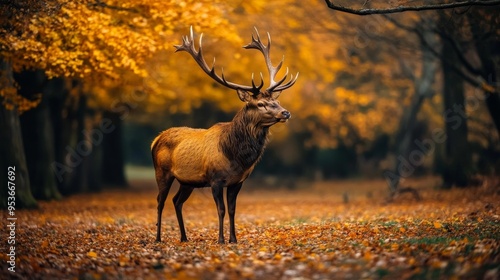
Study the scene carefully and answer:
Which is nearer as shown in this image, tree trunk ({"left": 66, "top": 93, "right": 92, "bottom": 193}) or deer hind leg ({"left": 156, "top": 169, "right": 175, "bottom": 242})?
deer hind leg ({"left": 156, "top": 169, "right": 175, "bottom": 242})

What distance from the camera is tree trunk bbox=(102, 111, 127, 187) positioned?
35406 mm

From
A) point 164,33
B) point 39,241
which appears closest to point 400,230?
point 39,241

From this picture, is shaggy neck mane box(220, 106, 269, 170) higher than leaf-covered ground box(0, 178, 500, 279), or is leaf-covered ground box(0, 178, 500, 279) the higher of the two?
shaggy neck mane box(220, 106, 269, 170)

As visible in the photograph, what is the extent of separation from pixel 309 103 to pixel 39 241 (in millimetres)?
23405

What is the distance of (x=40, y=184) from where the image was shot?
80.2 ft

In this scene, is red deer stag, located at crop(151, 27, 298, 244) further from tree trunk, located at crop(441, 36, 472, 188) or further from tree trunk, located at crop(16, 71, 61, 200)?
tree trunk, located at crop(441, 36, 472, 188)

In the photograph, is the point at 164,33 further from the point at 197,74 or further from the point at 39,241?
the point at 197,74

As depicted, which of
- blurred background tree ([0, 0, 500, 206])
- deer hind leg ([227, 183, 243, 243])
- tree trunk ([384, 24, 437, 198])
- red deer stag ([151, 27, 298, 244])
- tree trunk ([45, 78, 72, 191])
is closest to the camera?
red deer stag ([151, 27, 298, 244])

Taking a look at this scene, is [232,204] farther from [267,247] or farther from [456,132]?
[456,132]

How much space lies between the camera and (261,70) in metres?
30.1

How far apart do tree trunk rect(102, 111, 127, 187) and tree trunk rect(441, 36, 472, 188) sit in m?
15.5

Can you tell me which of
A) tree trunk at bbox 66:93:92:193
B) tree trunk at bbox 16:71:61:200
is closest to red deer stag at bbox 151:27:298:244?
tree trunk at bbox 16:71:61:200

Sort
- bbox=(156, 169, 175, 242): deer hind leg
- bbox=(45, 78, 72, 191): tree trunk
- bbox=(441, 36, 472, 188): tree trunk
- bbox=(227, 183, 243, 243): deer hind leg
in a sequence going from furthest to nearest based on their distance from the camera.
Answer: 1. bbox=(45, 78, 72, 191): tree trunk
2. bbox=(441, 36, 472, 188): tree trunk
3. bbox=(156, 169, 175, 242): deer hind leg
4. bbox=(227, 183, 243, 243): deer hind leg

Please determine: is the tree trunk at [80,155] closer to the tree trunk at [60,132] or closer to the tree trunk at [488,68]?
the tree trunk at [60,132]
